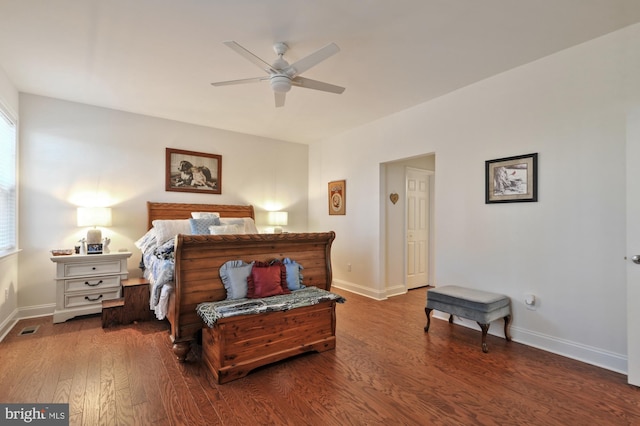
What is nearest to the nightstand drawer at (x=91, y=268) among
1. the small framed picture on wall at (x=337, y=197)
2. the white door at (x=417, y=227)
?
the small framed picture on wall at (x=337, y=197)

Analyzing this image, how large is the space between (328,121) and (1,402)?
4.52m

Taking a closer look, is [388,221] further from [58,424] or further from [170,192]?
[58,424]

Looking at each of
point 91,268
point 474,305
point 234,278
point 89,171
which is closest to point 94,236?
point 91,268

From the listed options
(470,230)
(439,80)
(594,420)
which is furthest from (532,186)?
(594,420)

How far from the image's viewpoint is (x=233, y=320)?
91.1 inches

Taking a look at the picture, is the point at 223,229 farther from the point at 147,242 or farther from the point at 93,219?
the point at 93,219

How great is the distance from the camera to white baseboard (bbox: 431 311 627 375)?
97.7 inches

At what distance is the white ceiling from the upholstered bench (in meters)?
2.34

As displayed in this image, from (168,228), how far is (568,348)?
181 inches

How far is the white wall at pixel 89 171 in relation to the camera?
3801mm

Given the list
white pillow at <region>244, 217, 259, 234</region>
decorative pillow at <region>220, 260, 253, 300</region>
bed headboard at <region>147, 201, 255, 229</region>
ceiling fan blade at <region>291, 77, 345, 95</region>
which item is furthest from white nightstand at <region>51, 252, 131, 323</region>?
ceiling fan blade at <region>291, 77, 345, 95</region>

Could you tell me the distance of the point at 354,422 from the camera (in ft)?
6.06

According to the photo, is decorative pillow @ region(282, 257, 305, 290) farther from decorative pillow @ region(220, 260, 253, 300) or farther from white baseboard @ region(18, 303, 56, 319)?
white baseboard @ region(18, 303, 56, 319)

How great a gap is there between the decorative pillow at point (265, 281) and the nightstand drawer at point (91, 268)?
2.23m
